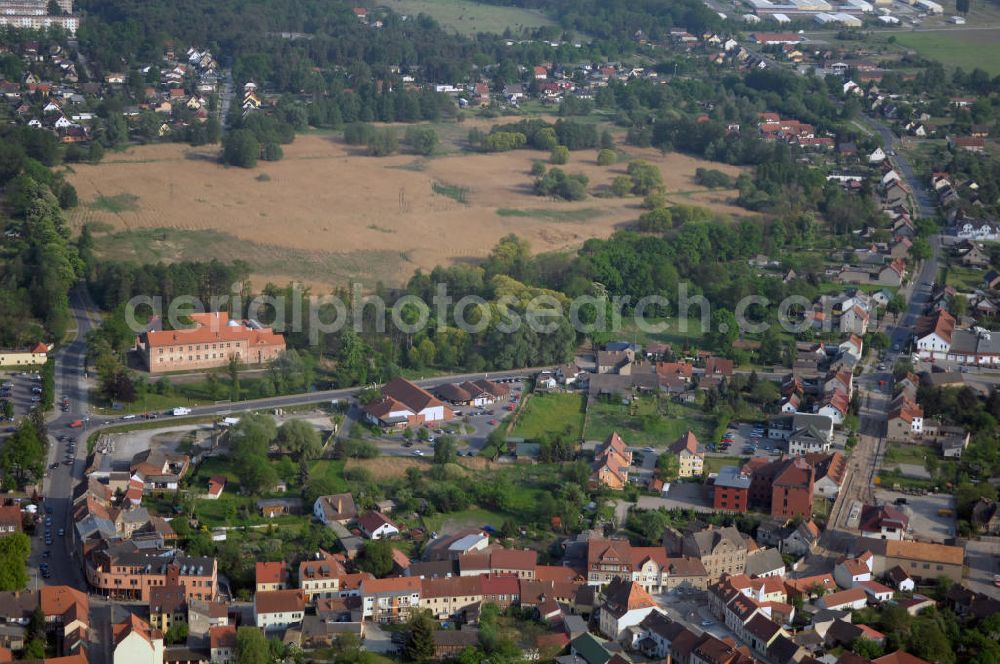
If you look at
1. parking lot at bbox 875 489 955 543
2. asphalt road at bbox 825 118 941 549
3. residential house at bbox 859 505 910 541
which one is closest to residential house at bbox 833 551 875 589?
asphalt road at bbox 825 118 941 549

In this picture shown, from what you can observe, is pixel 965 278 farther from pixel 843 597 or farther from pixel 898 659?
pixel 898 659

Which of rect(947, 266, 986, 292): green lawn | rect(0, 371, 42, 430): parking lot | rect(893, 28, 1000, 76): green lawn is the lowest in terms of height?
rect(0, 371, 42, 430): parking lot

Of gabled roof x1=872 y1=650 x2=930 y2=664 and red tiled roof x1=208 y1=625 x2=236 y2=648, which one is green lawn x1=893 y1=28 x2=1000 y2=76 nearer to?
gabled roof x1=872 y1=650 x2=930 y2=664

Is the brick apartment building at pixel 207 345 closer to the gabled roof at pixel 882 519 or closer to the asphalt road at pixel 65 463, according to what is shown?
the asphalt road at pixel 65 463

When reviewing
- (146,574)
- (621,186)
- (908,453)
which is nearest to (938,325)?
(908,453)

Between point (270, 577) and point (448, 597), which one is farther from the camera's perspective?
point (270, 577)

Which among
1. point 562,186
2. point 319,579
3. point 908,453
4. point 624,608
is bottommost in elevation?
point 562,186

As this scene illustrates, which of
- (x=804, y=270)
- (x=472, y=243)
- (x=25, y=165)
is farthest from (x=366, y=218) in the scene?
(x=804, y=270)
